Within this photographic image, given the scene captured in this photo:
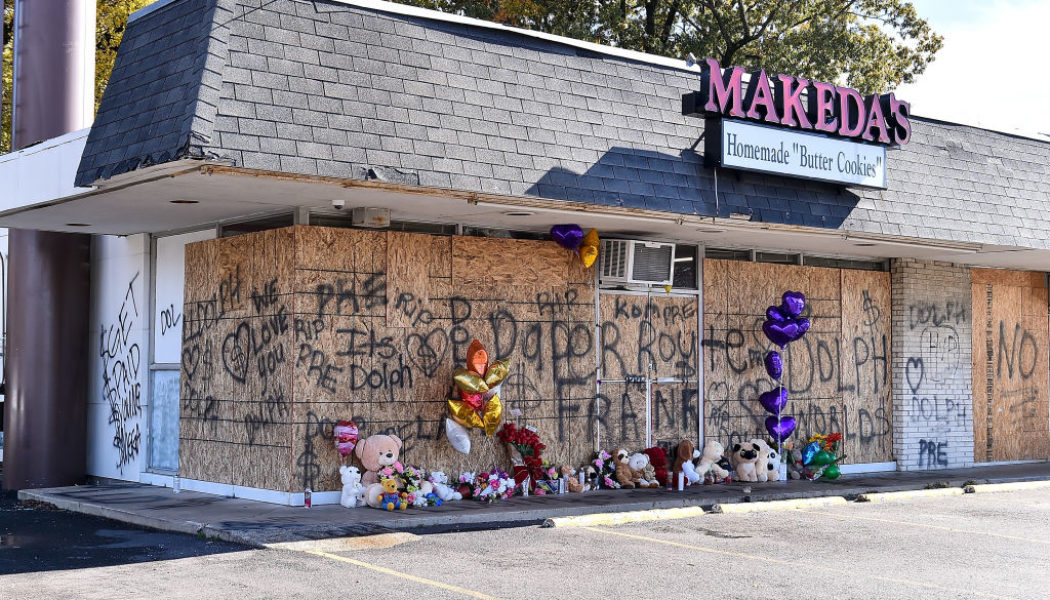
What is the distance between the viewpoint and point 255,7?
37.8 ft

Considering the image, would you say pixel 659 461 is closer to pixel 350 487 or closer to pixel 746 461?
pixel 746 461

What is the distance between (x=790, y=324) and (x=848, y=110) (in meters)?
3.01

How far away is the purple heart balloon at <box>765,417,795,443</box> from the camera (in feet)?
53.7

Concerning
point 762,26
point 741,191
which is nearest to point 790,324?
point 741,191

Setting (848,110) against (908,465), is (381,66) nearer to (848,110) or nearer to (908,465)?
(848,110)

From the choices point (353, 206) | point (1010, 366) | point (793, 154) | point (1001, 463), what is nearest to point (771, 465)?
point (793, 154)

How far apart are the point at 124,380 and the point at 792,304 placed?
9245 mm

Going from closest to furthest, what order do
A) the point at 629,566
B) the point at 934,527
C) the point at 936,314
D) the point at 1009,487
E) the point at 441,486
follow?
the point at 629,566 → the point at 934,527 → the point at 441,486 → the point at 1009,487 → the point at 936,314

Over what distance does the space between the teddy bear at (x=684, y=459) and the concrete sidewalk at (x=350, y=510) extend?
250 millimetres

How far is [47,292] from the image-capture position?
1598 cm

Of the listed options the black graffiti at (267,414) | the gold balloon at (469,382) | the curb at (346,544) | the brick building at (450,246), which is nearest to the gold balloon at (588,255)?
the brick building at (450,246)

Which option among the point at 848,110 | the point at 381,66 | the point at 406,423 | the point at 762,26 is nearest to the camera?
the point at 381,66

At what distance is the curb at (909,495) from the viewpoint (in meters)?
15.0

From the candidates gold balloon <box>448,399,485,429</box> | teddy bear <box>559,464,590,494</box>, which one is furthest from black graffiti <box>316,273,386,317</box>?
teddy bear <box>559,464,590,494</box>
